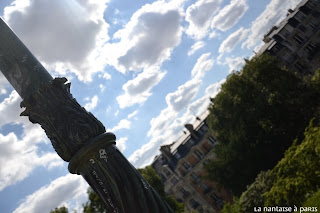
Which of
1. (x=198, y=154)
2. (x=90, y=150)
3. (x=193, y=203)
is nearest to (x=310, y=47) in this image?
(x=198, y=154)

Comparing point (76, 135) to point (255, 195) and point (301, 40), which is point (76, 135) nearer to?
point (255, 195)

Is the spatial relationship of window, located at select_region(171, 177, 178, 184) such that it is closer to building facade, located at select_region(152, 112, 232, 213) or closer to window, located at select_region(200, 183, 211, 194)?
building facade, located at select_region(152, 112, 232, 213)

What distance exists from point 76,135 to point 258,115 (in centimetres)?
3056

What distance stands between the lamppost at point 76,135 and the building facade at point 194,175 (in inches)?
1741

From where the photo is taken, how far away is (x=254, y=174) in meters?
A: 31.7

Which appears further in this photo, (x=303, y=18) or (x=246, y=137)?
(x=303, y=18)

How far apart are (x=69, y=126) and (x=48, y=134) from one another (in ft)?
1.11

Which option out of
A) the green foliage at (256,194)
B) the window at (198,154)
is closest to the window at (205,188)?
the window at (198,154)

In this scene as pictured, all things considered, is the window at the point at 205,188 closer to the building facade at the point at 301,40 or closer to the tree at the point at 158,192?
the tree at the point at 158,192

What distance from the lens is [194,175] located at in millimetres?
48125

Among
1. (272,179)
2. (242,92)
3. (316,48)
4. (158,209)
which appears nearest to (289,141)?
(242,92)

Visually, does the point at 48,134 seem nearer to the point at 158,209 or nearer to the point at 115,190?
the point at 115,190

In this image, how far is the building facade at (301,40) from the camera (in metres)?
46.8

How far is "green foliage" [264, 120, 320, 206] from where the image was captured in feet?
41.7
